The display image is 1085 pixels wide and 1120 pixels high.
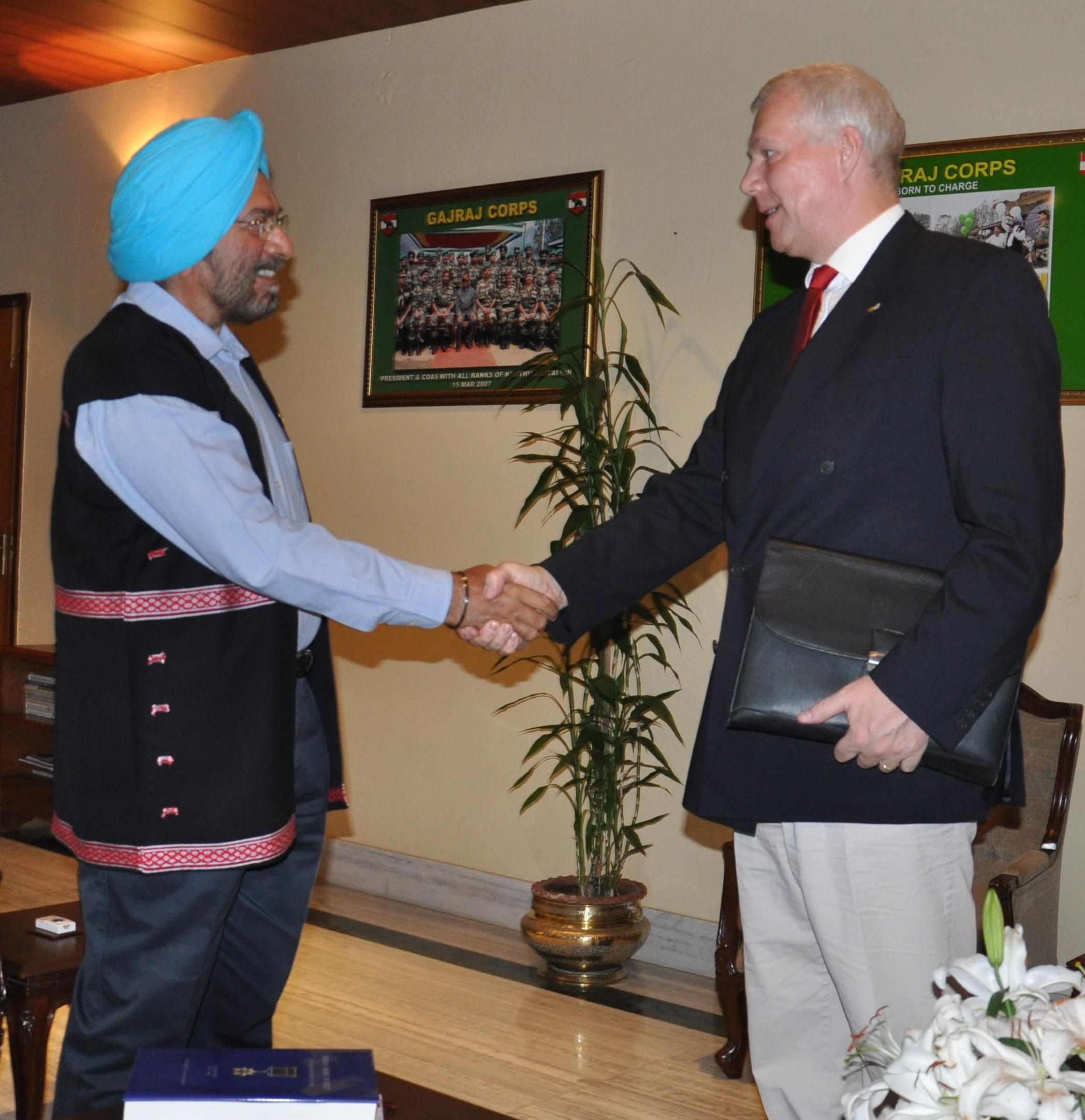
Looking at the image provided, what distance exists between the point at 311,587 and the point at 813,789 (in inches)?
32.1

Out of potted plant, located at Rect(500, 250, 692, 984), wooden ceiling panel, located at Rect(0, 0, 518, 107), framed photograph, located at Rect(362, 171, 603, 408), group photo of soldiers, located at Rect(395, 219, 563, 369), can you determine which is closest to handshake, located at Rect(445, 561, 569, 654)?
potted plant, located at Rect(500, 250, 692, 984)

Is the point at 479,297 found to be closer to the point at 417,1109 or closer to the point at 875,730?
the point at 875,730

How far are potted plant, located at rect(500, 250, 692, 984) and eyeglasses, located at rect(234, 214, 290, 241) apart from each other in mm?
1738

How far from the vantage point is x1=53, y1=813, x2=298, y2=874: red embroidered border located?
6.38 feet

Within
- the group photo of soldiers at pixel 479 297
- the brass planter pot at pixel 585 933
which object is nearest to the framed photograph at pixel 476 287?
the group photo of soldiers at pixel 479 297

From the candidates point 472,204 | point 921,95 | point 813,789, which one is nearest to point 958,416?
point 813,789

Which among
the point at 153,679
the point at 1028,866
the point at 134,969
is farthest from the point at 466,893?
the point at 153,679

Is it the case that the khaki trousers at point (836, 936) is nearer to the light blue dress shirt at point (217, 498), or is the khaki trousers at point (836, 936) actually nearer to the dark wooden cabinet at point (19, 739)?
the light blue dress shirt at point (217, 498)

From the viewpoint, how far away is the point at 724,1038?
140 inches

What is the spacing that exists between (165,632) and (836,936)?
3.48 feet

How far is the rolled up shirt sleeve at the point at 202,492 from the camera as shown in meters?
1.94

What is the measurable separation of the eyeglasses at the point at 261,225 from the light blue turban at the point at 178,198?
1.4 inches

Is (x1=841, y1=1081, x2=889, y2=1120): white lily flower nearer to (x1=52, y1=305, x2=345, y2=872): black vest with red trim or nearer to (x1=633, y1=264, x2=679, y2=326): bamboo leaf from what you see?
(x1=52, y1=305, x2=345, y2=872): black vest with red trim

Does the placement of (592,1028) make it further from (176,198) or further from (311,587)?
(176,198)
